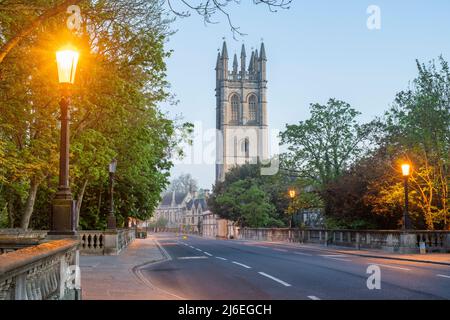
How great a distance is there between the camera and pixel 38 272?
741 cm

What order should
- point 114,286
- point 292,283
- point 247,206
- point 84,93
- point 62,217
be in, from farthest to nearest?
Answer: point 247,206, point 84,93, point 292,283, point 114,286, point 62,217

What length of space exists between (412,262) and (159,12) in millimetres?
15243

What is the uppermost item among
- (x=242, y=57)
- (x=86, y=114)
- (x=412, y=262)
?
(x=242, y=57)

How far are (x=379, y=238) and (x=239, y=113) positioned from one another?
150093mm

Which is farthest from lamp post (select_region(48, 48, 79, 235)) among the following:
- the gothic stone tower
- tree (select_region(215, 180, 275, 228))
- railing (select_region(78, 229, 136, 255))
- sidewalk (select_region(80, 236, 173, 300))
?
the gothic stone tower

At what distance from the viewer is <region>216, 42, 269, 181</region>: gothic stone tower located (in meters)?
183

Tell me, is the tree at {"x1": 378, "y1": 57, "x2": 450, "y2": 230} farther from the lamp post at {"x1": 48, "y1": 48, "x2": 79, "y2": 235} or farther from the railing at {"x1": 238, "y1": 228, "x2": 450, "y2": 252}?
the lamp post at {"x1": 48, "y1": 48, "x2": 79, "y2": 235}

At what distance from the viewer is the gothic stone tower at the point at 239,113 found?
7205 inches

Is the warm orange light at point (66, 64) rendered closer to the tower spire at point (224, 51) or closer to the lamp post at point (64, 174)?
the lamp post at point (64, 174)

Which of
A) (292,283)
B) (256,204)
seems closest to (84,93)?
(292,283)

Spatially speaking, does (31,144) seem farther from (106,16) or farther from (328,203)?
(328,203)

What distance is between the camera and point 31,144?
77.5 feet

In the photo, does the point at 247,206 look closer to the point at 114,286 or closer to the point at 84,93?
the point at 84,93
